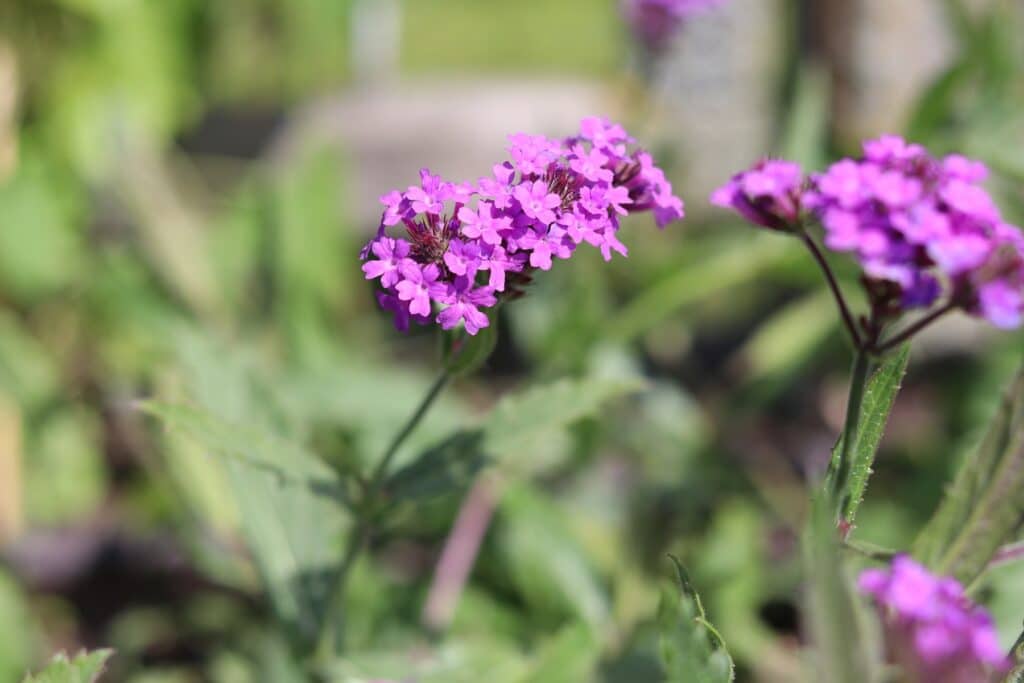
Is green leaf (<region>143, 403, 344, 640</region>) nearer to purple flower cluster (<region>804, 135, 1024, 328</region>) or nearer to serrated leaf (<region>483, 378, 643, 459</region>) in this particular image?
serrated leaf (<region>483, 378, 643, 459</region>)

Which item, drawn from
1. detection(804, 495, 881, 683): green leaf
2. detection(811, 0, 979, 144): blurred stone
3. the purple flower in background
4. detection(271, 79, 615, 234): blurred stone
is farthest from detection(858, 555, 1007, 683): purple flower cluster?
detection(271, 79, 615, 234): blurred stone

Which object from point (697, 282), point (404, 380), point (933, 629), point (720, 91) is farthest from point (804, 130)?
point (720, 91)

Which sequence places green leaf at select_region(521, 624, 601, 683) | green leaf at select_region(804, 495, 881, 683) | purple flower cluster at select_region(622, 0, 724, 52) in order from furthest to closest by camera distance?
purple flower cluster at select_region(622, 0, 724, 52), green leaf at select_region(521, 624, 601, 683), green leaf at select_region(804, 495, 881, 683)

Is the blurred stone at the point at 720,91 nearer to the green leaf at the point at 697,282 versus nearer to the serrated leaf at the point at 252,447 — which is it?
the green leaf at the point at 697,282

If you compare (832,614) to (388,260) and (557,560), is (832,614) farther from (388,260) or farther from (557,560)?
(557,560)

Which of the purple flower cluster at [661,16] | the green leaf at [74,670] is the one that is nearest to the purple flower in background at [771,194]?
the green leaf at [74,670]

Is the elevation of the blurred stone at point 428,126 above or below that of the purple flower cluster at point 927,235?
below

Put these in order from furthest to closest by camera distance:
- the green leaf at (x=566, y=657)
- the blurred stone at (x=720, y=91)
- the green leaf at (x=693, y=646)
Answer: the blurred stone at (x=720, y=91) < the green leaf at (x=566, y=657) < the green leaf at (x=693, y=646)
